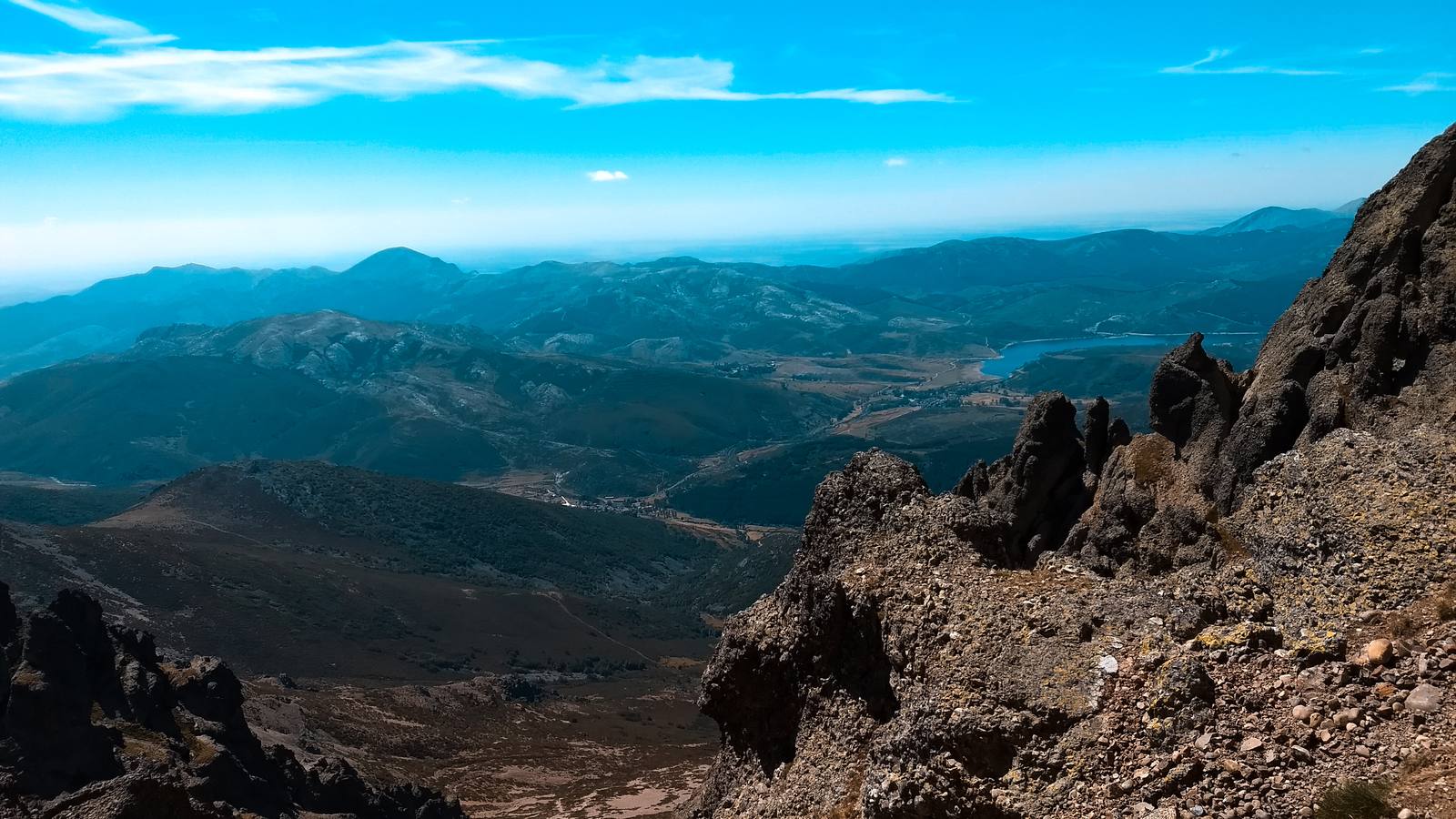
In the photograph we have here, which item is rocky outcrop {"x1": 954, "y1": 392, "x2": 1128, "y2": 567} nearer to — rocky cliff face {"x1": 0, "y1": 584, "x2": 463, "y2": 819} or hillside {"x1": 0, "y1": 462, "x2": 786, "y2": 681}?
rocky cliff face {"x1": 0, "y1": 584, "x2": 463, "y2": 819}

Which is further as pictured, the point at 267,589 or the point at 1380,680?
the point at 267,589

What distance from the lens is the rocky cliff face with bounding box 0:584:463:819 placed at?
38969mm

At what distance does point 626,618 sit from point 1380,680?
6333 inches

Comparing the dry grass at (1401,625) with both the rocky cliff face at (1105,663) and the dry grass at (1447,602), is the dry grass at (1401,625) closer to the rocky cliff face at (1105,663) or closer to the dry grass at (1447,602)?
the rocky cliff face at (1105,663)

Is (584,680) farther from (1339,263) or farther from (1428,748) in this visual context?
(1428,748)

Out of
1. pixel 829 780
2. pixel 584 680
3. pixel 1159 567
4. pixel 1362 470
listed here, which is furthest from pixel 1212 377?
pixel 584 680

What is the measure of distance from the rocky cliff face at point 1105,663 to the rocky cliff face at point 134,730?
19835 mm

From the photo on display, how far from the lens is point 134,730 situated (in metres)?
45.3

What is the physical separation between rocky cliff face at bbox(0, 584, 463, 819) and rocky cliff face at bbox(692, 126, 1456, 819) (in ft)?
65.1

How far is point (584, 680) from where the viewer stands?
427 feet

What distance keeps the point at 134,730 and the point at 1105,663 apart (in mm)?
47886

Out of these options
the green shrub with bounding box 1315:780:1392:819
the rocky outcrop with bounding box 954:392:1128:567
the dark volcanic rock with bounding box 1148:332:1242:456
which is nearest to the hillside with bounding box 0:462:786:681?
the rocky outcrop with bounding box 954:392:1128:567

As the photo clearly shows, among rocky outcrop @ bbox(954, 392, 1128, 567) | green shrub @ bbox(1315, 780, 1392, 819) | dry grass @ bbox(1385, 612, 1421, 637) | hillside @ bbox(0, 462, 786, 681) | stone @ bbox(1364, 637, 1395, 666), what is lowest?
hillside @ bbox(0, 462, 786, 681)

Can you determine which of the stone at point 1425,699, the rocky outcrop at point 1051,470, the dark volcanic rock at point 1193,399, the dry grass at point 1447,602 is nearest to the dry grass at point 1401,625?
the dry grass at point 1447,602
